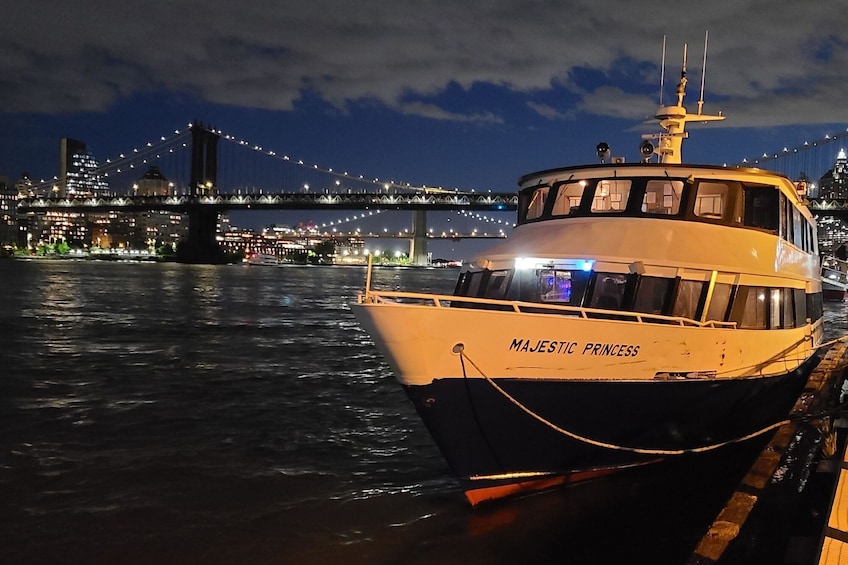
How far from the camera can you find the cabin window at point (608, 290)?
8852mm

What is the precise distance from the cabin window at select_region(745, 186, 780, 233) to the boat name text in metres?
3.33

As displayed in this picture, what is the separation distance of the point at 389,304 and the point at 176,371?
38.7ft

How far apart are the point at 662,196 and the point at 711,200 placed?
2.41 ft

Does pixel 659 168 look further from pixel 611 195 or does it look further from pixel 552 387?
pixel 552 387

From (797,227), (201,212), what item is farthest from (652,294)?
(201,212)

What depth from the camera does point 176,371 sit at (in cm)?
1727

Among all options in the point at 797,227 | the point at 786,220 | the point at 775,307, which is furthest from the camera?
the point at 797,227

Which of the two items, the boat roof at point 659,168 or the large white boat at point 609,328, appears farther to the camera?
the boat roof at point 659,168

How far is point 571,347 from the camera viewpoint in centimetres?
757

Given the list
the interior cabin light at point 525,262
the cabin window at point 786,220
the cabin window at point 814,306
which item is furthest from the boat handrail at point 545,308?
the cabin window at point 814,306

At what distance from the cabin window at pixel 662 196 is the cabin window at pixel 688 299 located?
1275mm

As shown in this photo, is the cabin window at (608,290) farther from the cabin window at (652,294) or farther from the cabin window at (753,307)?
the cabin window at (753,307)

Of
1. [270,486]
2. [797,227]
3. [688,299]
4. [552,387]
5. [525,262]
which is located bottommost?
[270,486]

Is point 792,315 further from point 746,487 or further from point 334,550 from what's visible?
point 334,550
